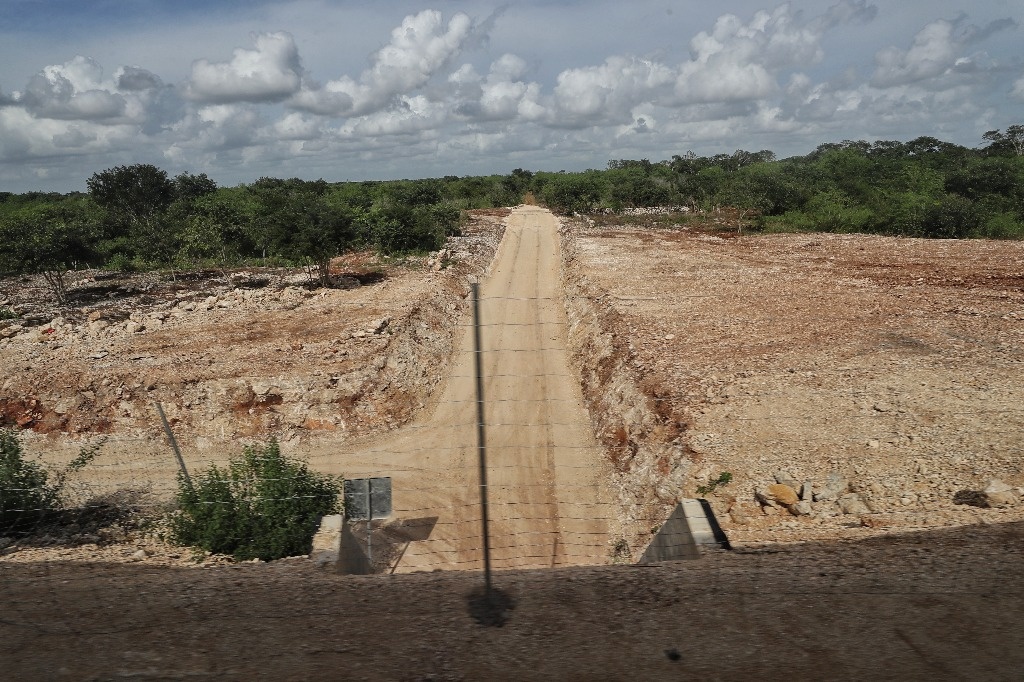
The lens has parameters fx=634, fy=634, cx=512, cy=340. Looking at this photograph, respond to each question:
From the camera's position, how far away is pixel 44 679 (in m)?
3.89

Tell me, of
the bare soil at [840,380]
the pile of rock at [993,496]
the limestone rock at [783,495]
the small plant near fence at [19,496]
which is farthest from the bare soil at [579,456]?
the small plant near fence at [19,496]

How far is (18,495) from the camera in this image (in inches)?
356

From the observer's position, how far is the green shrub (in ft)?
28.8

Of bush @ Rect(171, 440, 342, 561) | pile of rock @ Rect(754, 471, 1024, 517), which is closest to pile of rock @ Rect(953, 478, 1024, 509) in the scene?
pile of rock @ Rect(754, 471, 1024, 517)

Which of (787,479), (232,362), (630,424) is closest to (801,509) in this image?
(787,479)

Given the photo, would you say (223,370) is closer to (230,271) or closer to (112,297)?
(112,297)

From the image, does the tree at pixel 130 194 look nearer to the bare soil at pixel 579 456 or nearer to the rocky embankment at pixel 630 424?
the bare soil at pixel 579 456

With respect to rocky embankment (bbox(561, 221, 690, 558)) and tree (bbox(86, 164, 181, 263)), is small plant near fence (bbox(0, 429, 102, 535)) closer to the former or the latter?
rocky embankment (bbox(561, 221, 690, 558))

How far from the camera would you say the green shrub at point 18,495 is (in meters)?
8.79

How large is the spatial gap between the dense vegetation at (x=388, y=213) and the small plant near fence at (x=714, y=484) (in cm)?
2113

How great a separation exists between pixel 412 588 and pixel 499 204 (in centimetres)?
7634

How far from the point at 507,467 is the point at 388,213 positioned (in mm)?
28147

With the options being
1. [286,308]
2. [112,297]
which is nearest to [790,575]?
[286,308]

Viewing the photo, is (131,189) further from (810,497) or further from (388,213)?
(810,497)
